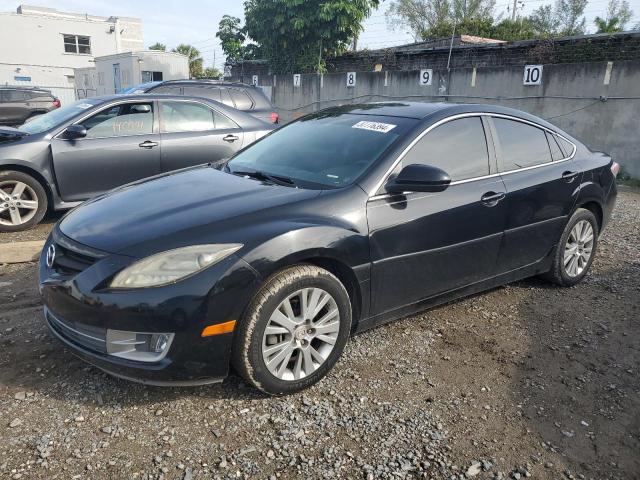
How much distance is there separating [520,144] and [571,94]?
31.8ft

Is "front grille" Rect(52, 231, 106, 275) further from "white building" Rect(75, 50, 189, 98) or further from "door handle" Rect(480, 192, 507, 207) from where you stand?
"white building" Rect(75, 50, 189, 98)

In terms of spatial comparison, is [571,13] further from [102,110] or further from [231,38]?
[102,110]

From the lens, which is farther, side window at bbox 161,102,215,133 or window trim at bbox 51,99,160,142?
side window at bbox 161,102,215,133

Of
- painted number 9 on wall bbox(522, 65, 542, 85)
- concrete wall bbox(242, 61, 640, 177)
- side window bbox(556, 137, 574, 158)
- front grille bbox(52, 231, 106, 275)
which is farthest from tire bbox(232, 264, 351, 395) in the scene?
painted number 9 on wall bbox(522, 65, 542, 85)

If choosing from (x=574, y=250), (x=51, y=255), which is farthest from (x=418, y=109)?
(x=51, y=255)

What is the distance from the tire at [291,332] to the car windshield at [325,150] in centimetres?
71

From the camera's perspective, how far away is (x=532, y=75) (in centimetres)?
1316

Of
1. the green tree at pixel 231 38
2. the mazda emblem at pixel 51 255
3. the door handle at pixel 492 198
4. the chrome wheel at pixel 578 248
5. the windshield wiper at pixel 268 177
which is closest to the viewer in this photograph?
the mazda emblem at pixel 51 255

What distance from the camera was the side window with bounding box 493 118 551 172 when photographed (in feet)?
13.4

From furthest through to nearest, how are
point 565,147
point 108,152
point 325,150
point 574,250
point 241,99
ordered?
point 241,99 → point 108,152 → point 574,250 → point 565,147 → point 325,150

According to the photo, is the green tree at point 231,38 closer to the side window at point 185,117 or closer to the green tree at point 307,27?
the green tree at point 307,27

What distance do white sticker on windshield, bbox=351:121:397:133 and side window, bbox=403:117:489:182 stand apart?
25cm

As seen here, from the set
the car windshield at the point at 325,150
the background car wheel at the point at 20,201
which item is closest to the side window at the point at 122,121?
the background car wheel at the point at 20,201

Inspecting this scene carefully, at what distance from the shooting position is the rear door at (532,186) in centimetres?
403
